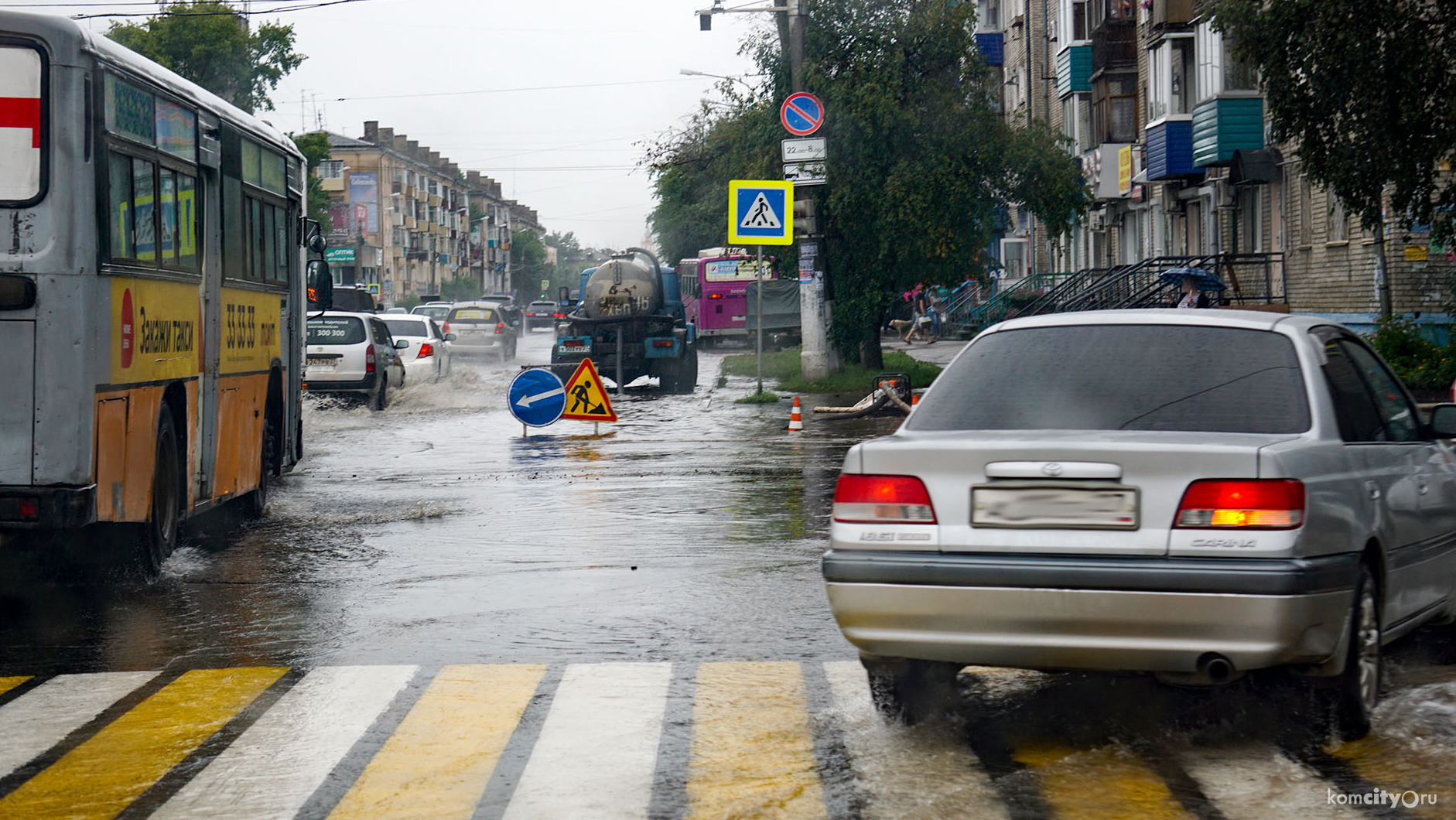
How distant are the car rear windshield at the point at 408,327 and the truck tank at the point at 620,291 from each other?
3.73 meters

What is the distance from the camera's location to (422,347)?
3231 cm

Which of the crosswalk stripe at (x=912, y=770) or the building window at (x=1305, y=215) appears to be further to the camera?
the building window at (x=1305, y=215)

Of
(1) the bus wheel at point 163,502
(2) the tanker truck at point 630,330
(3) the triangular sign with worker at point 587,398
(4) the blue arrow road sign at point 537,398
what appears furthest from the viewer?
(2) the tanker truck at point 630,330

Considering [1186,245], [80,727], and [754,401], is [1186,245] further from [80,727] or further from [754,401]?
[80,727]

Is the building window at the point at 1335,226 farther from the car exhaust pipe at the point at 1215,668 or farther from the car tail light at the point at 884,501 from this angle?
the car exhaust pipe at the point at 1215,668

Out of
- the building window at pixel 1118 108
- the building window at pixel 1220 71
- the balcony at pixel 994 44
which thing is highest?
the balcony at pixel 994 44

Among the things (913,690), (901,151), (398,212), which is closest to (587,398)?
(901,151)

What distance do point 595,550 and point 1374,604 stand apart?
591 cm

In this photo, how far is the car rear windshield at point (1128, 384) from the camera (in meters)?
5.70

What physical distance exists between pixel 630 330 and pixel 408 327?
216 inches

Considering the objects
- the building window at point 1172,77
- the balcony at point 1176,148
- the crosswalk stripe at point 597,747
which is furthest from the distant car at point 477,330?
the crosswalk stripe at point 597,747

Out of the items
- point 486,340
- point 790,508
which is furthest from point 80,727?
point 486,340

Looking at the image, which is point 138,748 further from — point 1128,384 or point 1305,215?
point 1305,215

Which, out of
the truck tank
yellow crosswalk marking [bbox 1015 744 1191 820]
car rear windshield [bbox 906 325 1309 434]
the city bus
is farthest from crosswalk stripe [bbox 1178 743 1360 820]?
the truck tank
